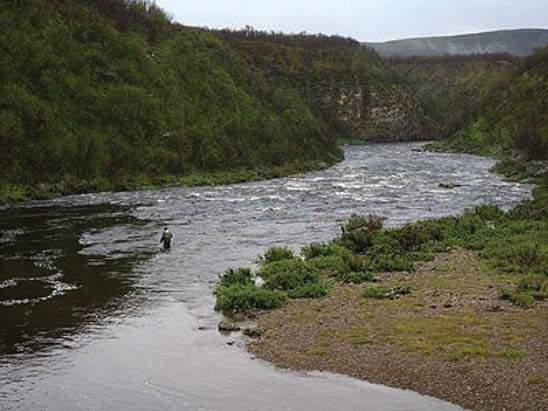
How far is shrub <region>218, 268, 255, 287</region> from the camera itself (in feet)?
103

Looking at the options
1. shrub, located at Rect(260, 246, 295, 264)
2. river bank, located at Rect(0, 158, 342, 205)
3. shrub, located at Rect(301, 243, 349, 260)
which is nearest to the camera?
shrub, located at Rect(260, 246, 295, 264)

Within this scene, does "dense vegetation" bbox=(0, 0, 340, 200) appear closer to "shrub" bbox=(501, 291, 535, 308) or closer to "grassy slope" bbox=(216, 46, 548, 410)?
"grassy slope" bbox=(216, 46, 548, 410)

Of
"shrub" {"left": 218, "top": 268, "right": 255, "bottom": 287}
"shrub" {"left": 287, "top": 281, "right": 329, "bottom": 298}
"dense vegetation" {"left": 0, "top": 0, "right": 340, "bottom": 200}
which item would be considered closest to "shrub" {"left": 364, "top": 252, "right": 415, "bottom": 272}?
"shrub" {"left": 287, "top": 281, "right": 329, "bottom": 298}

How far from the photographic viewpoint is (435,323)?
25078 mm

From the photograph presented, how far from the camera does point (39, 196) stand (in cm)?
6450

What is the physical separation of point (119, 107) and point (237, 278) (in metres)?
58.9

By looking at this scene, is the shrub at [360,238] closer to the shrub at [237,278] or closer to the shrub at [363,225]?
the shrub at [363,225]

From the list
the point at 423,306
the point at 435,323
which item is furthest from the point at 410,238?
the point at 435,323

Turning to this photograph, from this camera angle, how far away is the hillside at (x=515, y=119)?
314ft

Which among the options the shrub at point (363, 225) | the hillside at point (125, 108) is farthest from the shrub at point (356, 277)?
the hillside at point (125, 108)

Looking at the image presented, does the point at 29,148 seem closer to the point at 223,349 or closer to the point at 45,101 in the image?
the point at 45,101

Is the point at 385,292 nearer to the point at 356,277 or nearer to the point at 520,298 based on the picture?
the point at 356,277

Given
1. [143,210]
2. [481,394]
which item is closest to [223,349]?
[481,394]

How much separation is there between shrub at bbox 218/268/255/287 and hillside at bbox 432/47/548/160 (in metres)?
62.4
